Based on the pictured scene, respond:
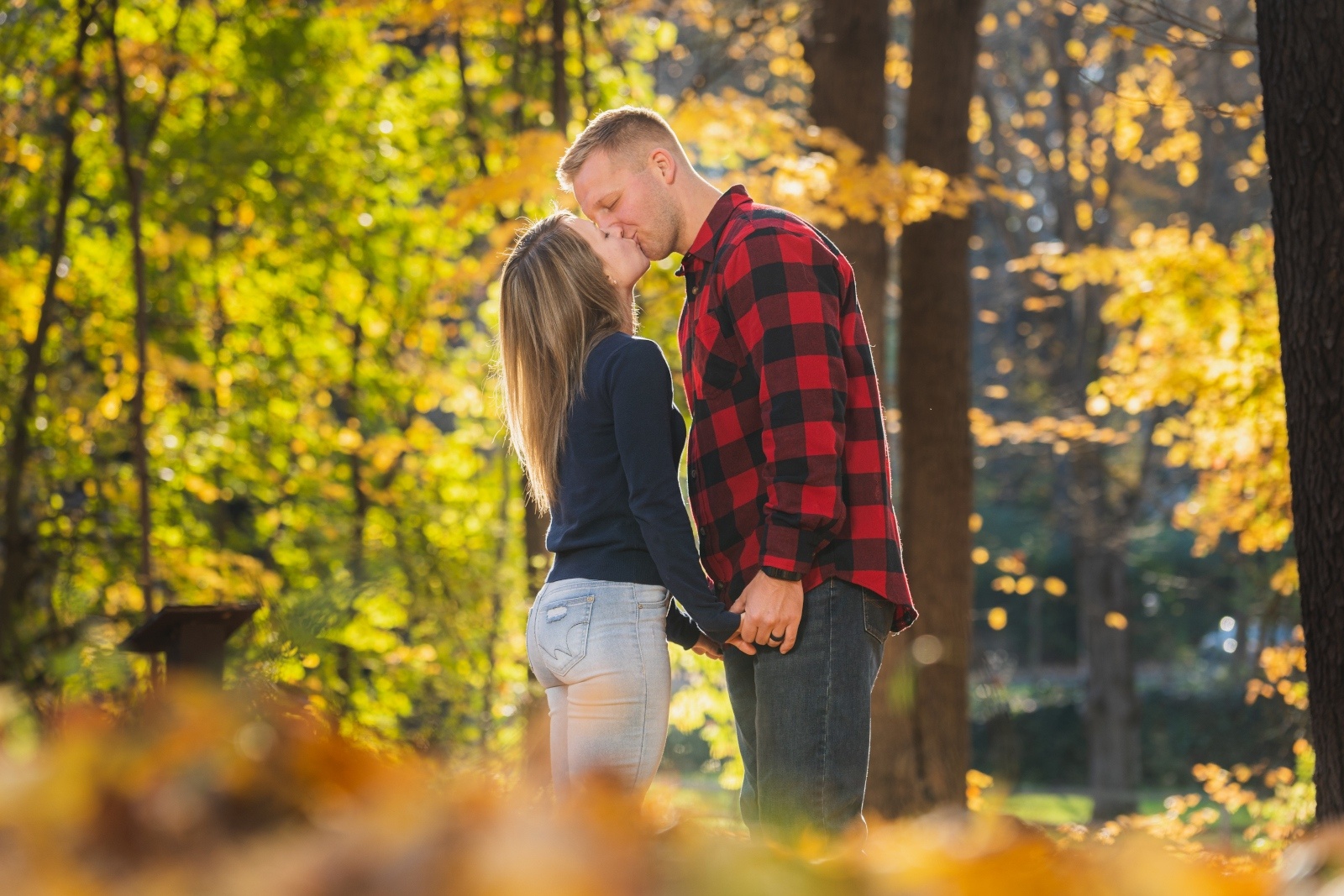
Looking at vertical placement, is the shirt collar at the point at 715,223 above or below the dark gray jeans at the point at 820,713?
above

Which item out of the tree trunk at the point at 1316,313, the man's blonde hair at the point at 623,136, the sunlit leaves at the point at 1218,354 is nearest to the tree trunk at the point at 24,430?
the man's blonde hair at the point at 623,136

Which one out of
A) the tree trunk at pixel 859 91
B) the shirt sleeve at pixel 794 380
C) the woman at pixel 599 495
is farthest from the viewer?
the tree trunk at pixel 859 91

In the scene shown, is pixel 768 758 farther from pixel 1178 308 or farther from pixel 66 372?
pixel 66 372

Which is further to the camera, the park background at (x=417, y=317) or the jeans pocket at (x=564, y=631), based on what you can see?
the park background at (x=417, y=317)

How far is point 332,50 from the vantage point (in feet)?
27.4

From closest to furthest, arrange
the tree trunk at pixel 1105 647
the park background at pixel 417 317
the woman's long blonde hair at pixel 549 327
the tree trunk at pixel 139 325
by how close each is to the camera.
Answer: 1. the woman's long blonde hair at pixel 549 327
2. the tree trunk at pixel 139 325
3. the park background at pixel 417 317
4. the tree trunk at pixel 1105 647

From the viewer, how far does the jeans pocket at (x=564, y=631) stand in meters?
2.45

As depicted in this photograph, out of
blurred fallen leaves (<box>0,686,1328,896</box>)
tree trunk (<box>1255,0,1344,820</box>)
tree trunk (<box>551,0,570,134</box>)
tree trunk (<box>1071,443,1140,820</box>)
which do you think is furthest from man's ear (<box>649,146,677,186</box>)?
tree trunk (<box>1071,443,1140,820</box>)

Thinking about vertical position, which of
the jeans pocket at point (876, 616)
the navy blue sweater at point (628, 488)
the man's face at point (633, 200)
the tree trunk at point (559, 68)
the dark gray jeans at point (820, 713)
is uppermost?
the tree trunk at point (559, 68)

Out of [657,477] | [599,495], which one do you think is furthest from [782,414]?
[599,495]

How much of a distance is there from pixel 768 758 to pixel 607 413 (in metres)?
0.75

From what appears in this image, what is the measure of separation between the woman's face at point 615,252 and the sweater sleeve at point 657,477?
23cm

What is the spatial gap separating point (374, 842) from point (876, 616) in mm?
1866

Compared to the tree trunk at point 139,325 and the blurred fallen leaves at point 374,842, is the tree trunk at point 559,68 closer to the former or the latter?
the tree trunk at point 139,325
